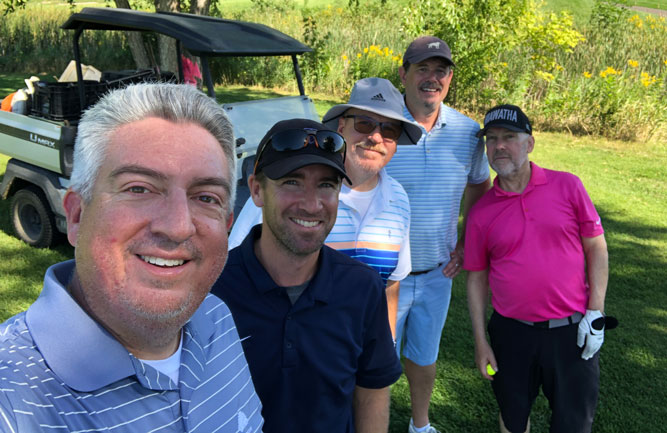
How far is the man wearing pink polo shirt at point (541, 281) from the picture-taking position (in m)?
2.39

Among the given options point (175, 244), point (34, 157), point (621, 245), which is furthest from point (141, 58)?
point (175, 244)

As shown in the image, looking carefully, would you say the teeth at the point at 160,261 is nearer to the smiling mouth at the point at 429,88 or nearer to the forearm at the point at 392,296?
the forearm at the point at 392,296

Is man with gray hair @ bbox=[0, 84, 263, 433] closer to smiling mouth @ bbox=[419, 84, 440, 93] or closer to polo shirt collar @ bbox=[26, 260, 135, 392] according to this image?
polo shirt collar @ bbox=[26, 260, 135, 392]

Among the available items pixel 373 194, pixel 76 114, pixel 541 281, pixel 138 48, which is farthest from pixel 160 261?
pixel 138 48

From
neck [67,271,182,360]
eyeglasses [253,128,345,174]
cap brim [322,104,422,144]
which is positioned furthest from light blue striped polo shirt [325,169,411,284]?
neck [67,271,182,360]

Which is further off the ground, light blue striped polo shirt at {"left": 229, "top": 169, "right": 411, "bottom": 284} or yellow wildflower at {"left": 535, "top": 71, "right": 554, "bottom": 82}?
yellow wildflower at {"left": 535, "top": 71, "right": 554, "bottom": 82}

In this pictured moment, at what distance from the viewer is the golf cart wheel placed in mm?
4977

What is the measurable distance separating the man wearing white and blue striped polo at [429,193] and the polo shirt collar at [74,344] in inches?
79.5

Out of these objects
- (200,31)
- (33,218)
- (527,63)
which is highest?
(200,31)

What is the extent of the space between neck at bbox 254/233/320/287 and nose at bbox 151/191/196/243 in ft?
1.87

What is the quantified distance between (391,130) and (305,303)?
1061 mm

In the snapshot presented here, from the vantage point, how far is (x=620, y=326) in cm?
421

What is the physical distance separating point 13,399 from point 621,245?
6154 millimetres

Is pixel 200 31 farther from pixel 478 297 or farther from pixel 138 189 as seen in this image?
pixel 138 189
